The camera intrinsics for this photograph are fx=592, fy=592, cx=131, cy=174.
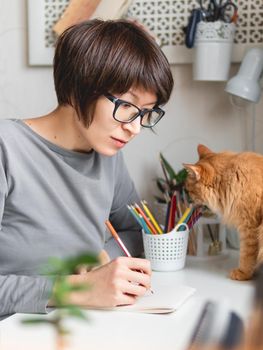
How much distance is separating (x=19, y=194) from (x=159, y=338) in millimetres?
383

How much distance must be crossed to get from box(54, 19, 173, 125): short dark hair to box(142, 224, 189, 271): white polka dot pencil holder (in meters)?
0.30

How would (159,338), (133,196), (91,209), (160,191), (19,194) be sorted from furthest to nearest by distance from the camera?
(160,191) < (133,196) < (91,209) < (19,194) < (159,338)

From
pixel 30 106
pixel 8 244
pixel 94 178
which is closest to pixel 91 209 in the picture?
pixel 94 178

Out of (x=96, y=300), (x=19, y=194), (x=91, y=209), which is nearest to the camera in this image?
(x=96, y=300)

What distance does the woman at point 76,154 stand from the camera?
3.03 ft

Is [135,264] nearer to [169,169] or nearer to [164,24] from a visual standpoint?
[169,169]

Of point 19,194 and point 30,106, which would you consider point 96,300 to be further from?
point 30,106

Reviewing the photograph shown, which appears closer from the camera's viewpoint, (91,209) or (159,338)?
(159,338)

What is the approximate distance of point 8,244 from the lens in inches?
40.4

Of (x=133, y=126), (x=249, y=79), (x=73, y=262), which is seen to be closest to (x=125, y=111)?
(x=133, y=126)

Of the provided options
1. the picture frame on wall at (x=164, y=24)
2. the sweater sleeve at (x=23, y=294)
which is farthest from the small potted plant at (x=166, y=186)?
the sweater sleeve at (x=23, y=294)

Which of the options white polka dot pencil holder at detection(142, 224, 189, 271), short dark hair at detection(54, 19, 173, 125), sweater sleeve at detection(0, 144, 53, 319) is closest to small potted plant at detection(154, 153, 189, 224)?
white polka dot pencil holder at detection(142, 224, 189, 271)

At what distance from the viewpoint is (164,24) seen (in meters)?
1.44

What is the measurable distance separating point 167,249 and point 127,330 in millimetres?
415
